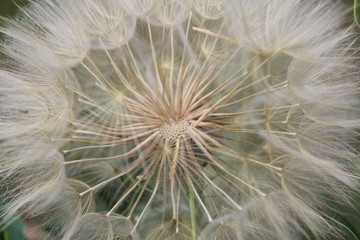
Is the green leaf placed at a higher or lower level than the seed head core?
higher

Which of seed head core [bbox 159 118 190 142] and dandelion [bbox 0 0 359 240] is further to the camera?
seed head core [bbox 159 118 190 142]

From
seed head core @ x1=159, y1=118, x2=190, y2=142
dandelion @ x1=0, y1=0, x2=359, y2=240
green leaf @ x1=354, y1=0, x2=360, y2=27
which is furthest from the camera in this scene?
seed head core @ x1=159, y1=118, x2=190, y2=142

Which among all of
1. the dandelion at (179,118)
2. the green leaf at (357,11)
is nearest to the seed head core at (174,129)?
the dandelion at (179,118)

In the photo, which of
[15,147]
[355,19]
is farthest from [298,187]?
[15,147]

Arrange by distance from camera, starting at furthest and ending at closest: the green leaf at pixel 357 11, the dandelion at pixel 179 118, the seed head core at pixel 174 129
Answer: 1. the seed head core at pixel 174 129
2. the green leaf at pixel 357 11
3. the dandelion at pixel 179 118

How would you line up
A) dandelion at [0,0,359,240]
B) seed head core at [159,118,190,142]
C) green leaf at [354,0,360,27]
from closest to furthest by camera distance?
dandelion at [0,0,359,240] → green leaf at [354,0,360,27] → seed head core at [159,118,190,142]

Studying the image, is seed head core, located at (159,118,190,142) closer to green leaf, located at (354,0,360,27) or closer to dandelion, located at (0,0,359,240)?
dandelion, located at (0,0,359,240)

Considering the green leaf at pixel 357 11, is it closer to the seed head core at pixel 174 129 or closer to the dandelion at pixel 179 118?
the dandelion at pixel 179 118

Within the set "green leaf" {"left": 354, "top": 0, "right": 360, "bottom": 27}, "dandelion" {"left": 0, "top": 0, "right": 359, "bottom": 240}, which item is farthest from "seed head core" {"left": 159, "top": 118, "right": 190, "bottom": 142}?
"green leaf" {"left": 354, "top": 0, "right": 360, "bottom": 27}

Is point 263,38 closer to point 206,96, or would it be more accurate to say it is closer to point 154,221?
point 206,96

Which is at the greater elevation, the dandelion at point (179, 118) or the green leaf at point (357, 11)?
the green leaf at point (357, 11)
